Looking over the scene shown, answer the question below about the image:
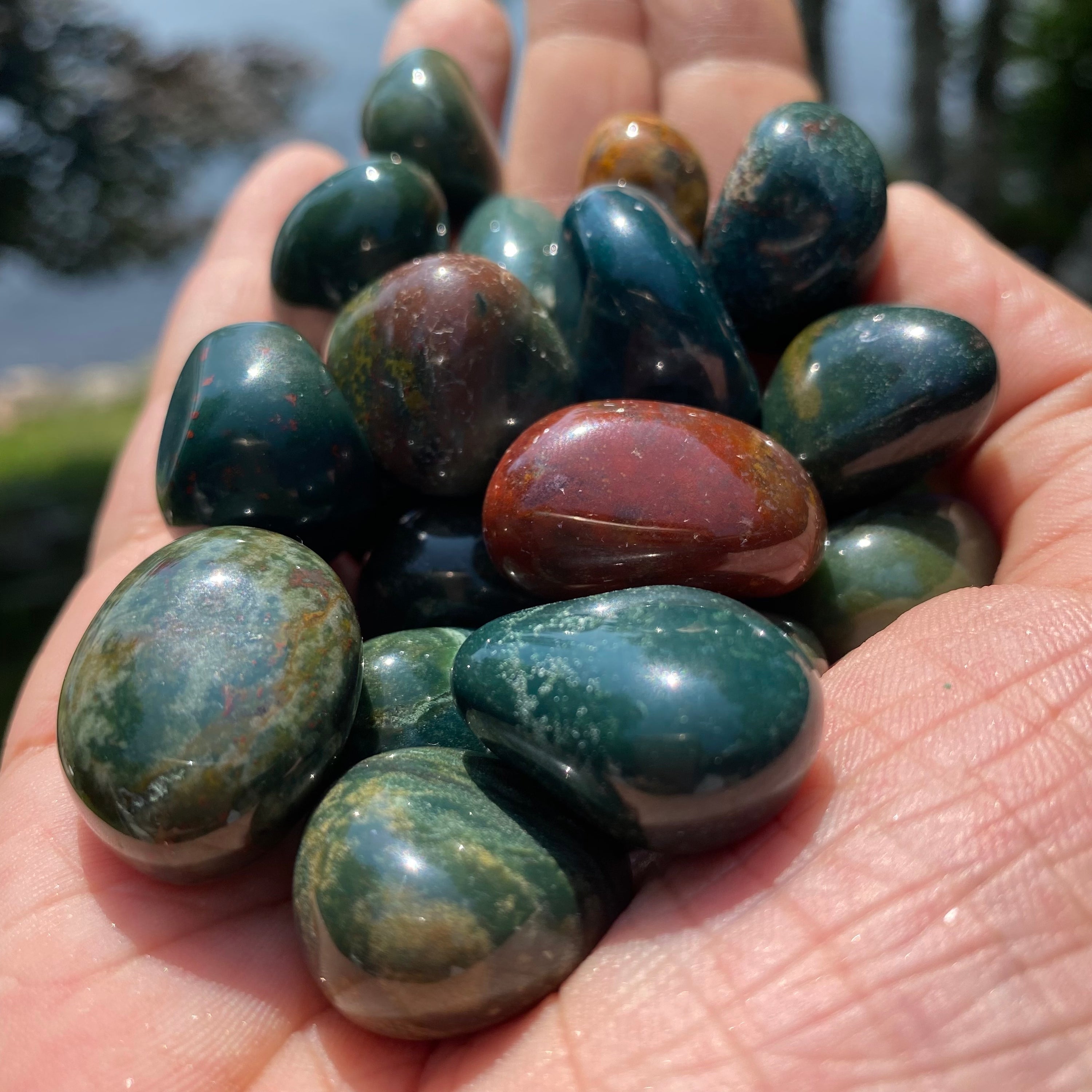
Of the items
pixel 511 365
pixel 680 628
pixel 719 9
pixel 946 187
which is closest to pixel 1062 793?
pixel 680 628

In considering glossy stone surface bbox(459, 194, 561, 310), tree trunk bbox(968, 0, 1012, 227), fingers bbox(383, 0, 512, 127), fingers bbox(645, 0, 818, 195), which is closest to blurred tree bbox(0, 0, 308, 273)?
fingers bbox(383, 0, 512, 127)

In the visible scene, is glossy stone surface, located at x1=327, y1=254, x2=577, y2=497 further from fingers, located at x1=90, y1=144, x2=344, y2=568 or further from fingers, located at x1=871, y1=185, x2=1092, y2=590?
fingers, located at x1=871, y1=185, x2=1092, y2=590

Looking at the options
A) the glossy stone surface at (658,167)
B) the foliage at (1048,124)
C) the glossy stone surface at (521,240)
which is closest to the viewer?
the glossy stone surface at (521,240)

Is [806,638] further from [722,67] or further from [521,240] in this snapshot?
[722,67]

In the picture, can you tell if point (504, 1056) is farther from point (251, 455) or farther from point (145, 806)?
point (251, 455)

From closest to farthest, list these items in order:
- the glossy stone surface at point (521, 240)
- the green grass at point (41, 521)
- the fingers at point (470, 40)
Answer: the glossy stone surface at point (521, 240) → the fingers at point (470, 40) → the green grass at point (41, 521)

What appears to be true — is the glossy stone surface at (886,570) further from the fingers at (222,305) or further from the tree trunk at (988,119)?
the tree trunk at (988,119)

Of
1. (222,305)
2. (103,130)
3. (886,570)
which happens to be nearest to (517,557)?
(886,570)

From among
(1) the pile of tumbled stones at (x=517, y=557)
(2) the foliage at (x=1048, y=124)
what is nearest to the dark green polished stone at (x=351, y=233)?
(1) the pile of tumbled stones at (x=517, y=557)
